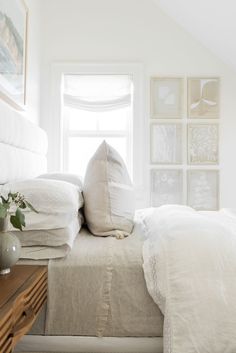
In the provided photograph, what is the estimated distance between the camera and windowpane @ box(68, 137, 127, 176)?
347 centimetres

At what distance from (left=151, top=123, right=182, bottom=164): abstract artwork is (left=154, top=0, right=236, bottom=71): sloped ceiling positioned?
2.83ft

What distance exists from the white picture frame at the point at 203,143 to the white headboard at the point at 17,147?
1.61 meters

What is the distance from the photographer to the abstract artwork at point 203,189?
11.0ft

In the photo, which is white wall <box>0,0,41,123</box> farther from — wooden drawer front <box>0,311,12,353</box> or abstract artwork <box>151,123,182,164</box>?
wooden drawer front <box>0,311,12,353</box>

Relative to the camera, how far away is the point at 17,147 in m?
1.90

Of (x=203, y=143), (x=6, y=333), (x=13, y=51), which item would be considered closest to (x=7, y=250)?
(x=6, y=333)

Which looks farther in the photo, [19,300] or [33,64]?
[33,64]

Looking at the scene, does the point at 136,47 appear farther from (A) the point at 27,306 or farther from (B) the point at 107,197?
(A) the point at 27,306

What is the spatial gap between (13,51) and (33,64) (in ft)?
2.54

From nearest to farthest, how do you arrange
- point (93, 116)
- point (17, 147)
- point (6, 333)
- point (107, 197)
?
1. point (6, 333)
2. point (107, 197)
3. point (17, 147)
4. point (93, 116)

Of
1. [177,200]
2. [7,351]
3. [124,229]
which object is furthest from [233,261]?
[177,200]

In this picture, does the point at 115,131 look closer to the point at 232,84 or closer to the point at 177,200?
the point at 177,200

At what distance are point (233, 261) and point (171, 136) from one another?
7.69 ft

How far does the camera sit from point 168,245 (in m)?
1.21
